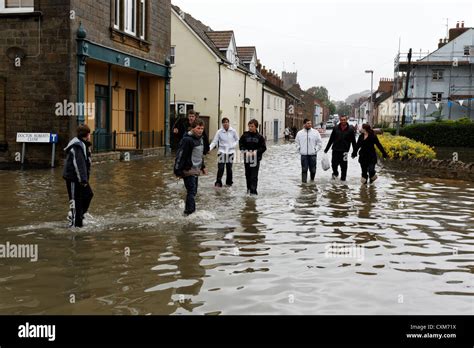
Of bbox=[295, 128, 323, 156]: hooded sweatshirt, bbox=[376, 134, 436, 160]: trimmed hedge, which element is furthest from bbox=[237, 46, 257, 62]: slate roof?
bbox=[295, 128, 323, 156]: hooded sweatshirt

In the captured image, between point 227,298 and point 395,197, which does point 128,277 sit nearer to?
point 227,298

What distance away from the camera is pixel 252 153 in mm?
12617

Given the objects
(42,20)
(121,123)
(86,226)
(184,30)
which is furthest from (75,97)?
(184,30)

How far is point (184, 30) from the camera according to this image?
3628cm

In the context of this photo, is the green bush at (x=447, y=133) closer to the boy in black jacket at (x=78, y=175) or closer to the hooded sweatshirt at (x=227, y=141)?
the hooded sweatshirt at (x=227, y=141)

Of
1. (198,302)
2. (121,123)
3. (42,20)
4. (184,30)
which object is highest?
(184,30)

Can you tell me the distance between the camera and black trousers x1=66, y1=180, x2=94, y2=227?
830cm

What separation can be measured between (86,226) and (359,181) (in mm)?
9478

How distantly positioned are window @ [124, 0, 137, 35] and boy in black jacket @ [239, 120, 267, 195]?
12127 mm

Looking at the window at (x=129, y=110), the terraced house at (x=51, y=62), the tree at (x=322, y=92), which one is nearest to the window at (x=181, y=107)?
the window at (x=129, y=110)

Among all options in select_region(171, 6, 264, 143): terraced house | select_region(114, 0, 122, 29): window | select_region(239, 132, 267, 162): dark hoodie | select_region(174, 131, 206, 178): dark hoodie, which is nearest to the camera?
select_region(174, 131, 206, 178): dark hoodie

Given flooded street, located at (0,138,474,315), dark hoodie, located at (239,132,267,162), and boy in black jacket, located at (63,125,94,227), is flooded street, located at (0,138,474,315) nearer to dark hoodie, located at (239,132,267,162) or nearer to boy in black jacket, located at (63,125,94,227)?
boy in black jacket, located at (63,125,94,227)

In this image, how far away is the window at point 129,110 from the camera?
84.2 feet

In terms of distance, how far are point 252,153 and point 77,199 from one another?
515cm
